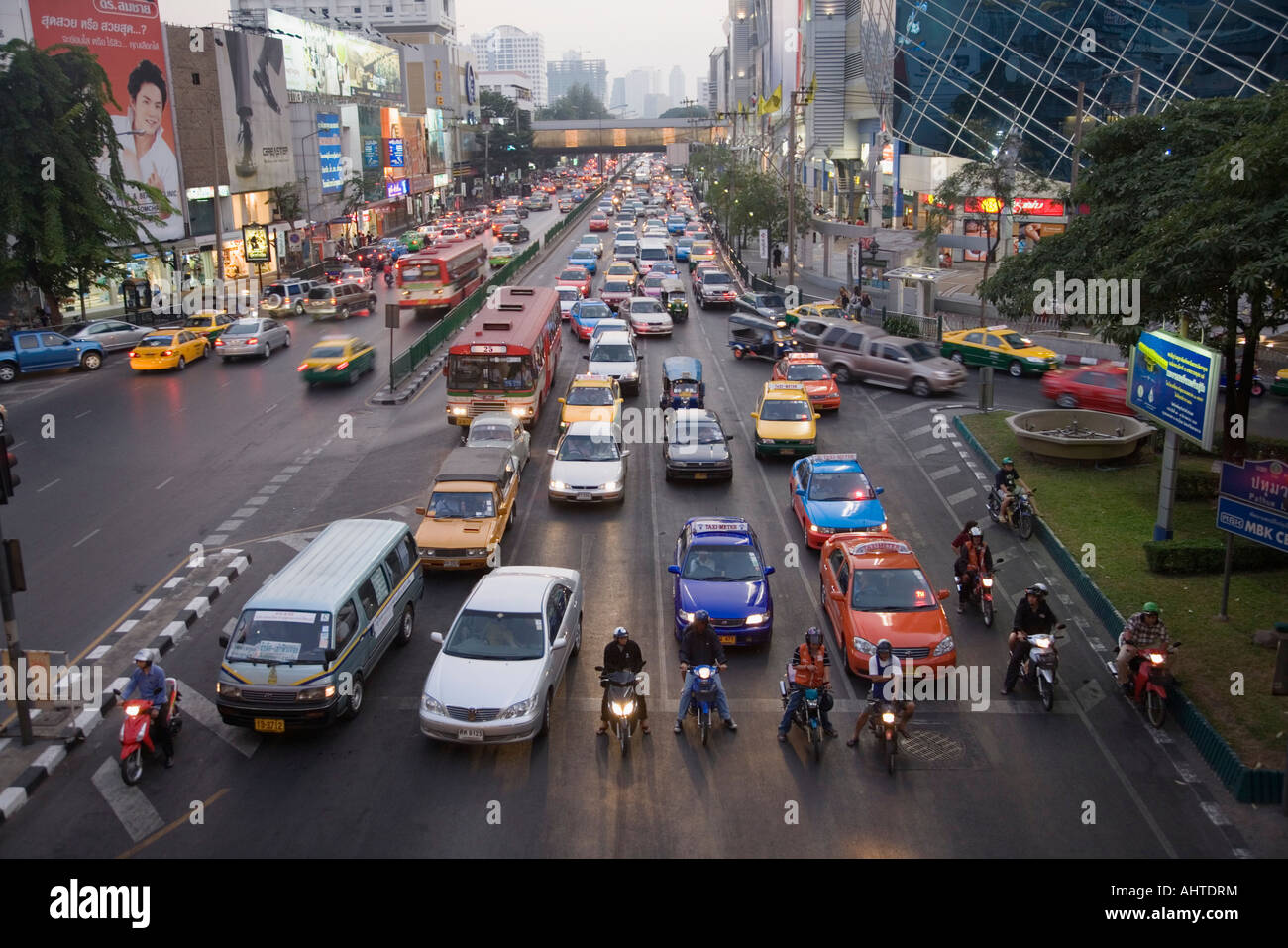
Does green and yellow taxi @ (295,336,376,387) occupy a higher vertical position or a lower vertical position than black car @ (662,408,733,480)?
higher

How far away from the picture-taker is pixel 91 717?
578 inches

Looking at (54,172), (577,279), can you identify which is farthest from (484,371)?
(577,279)

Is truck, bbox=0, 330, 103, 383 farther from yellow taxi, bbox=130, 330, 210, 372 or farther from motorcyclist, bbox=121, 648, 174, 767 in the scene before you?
motorcyclist, bbox=121, 648, 174, 767

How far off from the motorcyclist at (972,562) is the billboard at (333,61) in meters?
76.2

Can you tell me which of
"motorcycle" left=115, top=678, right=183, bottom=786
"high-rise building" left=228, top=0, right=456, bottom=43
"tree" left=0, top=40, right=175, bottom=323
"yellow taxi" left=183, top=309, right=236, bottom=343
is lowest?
"motorcycle" left=115, top=678, right=183, bottom=786

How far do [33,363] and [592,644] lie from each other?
29219mm

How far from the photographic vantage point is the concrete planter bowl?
25484 mm

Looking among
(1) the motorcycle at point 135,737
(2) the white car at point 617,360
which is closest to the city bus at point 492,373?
(2) the white car at point 617,360

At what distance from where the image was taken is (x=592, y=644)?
17.1 metres

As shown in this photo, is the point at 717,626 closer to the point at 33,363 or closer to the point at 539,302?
the point at 539,302

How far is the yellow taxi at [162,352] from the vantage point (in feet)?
125

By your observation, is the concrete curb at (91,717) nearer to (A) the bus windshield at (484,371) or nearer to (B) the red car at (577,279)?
(A) the bus windshield at (484,371)

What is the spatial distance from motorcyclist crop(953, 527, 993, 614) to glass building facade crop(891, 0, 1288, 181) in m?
33.5

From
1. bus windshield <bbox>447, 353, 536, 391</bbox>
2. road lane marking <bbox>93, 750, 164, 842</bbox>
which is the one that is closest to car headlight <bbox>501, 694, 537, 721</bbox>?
road lane marking <bbox>93, 750, 164, 842</bbox>
